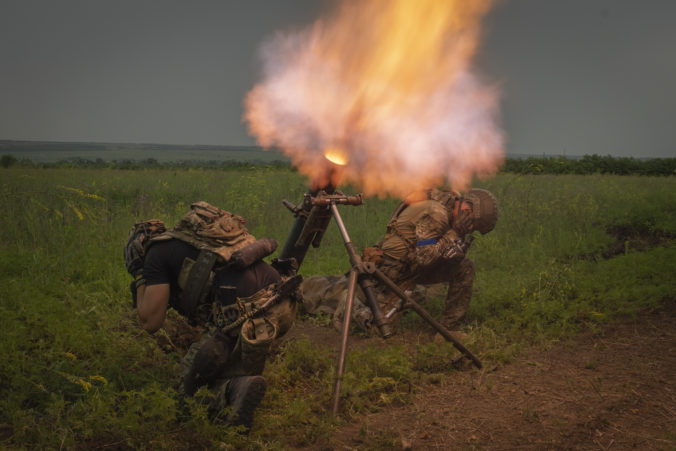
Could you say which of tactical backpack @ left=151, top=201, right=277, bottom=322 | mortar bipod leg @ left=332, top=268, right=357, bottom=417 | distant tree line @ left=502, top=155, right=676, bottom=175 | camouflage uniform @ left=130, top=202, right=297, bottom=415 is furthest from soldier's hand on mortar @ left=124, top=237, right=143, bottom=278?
distant tree line @ left=502, top=155, right=676, bottom=175

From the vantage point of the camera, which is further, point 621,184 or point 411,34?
point 621,184

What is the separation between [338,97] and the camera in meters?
4.93

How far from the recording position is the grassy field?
11.9 ft

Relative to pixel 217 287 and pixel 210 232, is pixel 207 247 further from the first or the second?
pixel 217 287

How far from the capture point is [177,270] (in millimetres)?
3805

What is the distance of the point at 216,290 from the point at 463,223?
321 centimetres

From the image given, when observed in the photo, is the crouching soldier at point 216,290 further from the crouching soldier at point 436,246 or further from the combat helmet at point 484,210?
the combat helmet at point 484,210

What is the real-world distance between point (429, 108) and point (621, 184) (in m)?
10.6

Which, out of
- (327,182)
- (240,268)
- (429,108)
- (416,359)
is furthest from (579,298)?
(240,268)

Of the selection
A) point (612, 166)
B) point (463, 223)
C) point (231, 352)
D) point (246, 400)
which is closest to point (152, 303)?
point (231, 352)

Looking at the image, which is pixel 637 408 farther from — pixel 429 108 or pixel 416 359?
pixel 429 108

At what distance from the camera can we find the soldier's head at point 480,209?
5.95 metres

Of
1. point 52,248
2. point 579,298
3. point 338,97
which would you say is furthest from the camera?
point 52,248

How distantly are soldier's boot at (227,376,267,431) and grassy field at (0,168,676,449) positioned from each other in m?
0.11
